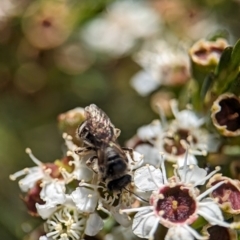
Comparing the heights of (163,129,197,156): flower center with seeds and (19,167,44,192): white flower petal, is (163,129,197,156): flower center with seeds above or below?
below

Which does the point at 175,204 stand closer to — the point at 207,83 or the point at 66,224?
the point at 66,224

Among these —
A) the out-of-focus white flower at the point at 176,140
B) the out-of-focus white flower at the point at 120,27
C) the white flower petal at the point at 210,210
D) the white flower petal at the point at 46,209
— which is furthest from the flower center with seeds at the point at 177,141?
the out-of-focus white flower at the point at 120,27

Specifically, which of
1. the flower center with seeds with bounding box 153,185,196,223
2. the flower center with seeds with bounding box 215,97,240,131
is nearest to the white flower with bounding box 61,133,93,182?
the flower center with seeds with bounding box 153,185,196,223

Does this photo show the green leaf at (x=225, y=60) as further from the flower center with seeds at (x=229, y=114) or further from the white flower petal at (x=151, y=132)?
the white flower petal at (x=151, y=132)

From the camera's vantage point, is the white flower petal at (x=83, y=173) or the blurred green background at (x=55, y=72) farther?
the blurred green background at (x=55, y=72)

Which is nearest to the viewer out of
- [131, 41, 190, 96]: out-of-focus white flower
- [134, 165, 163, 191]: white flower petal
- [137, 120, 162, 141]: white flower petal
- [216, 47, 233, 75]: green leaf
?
[134, 165, 163, 191]: white flower petal

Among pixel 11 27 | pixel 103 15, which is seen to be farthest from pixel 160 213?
pixel 103 15

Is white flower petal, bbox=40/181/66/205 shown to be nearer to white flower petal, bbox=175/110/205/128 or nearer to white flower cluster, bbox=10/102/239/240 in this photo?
white flower cluster, bbox=10/102/239/240
